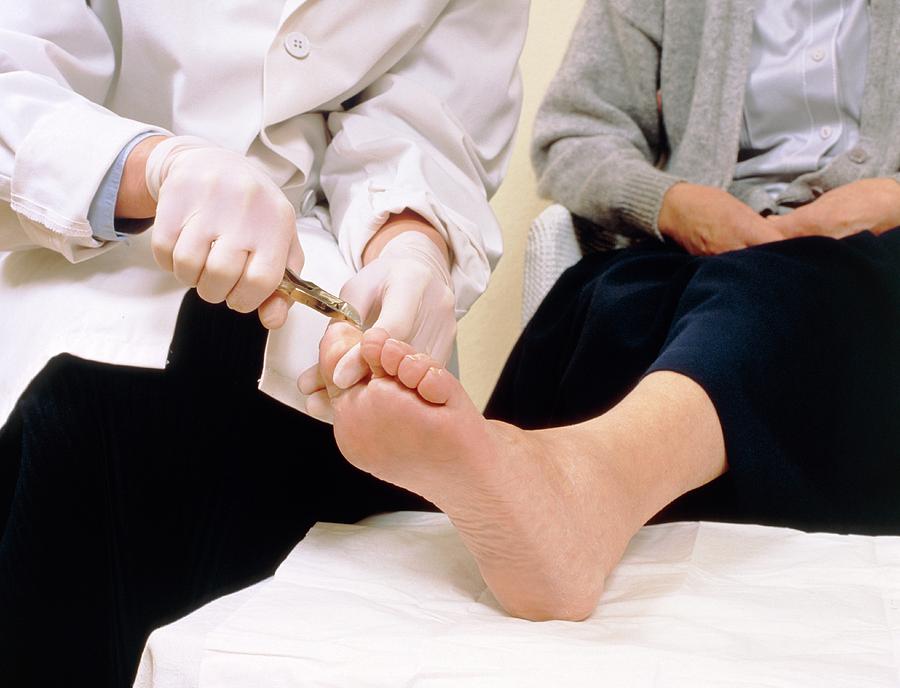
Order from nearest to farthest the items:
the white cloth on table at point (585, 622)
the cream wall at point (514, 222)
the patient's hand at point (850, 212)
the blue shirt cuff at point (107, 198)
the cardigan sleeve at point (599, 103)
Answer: the white cloth on table at point (585, 622), the blue shirt cuff at point (107, 198), the patient's hand at point (850, 212), the cardigan sleeve at point (599, 103), the cream wall at point (514, 222)

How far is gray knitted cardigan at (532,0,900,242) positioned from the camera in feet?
3.21

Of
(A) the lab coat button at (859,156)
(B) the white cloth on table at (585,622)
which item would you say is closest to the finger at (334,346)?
(B) the white cloth on table at (585,622)

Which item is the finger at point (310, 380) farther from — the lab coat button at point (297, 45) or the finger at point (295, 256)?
the lab coat button at point (297, 45)

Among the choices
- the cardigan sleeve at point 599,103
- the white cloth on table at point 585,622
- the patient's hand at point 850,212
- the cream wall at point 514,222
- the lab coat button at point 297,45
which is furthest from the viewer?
the cream wall at point 514,222

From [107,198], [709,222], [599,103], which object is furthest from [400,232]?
[599,103]

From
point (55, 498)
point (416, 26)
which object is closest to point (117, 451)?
point (55, 498)

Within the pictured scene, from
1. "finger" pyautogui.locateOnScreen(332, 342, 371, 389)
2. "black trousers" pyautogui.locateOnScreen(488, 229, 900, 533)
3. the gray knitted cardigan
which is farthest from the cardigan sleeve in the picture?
"finger" pyautogui.locateOnScreen(332, 342, 371, 389)

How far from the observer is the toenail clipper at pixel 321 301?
0.48 metres

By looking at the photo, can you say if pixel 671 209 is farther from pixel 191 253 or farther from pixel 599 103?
pixel 191 253

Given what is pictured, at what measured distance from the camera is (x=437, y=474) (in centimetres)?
43

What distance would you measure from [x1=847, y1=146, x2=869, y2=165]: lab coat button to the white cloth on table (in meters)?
0.55

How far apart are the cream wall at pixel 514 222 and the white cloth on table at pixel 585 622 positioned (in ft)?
2.77

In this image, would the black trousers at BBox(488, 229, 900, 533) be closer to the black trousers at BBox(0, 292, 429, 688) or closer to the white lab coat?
the white lab coat

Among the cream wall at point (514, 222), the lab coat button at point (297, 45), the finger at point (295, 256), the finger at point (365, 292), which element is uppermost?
the lab coat button at point (297, 45)
